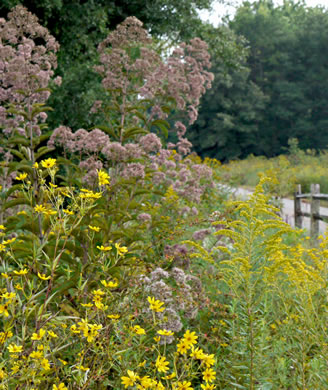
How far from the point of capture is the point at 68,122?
9.13 meters

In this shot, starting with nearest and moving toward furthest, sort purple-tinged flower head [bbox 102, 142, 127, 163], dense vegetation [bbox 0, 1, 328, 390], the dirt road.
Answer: dense vegetation [bbox 0, 1, 328, 390], purple-tinged flower head [bbox 102, 142, 127, 163], the dirt road

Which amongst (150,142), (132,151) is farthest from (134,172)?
(150,142)

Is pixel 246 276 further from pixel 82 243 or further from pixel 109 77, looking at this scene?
pixel 109 77

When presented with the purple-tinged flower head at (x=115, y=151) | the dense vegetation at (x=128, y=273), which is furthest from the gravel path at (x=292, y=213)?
the purple-tinged flower head at (x=115, y=151)

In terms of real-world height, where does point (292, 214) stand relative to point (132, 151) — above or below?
below

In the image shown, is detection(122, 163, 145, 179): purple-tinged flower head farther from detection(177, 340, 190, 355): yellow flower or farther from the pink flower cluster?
detection(177, 340, 190, 355): yellow flower

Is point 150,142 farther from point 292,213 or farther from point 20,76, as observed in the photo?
point 292,213

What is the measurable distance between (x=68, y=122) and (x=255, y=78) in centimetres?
3491

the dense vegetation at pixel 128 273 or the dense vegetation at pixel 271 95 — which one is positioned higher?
the dense vegetation at pixel 271 95

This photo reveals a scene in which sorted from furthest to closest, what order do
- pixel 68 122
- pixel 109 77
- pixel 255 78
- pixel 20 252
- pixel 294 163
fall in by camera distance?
pixel 255 78 < pixel 294 163 < pixel 68 122 < pixel 109 77 < pixel 20 252

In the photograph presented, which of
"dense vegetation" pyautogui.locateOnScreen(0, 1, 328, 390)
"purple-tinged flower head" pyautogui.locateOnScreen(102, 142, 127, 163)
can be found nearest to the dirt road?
"dense vegetation" pyautogui.locateOnScreen(0, 1, 328, 390)

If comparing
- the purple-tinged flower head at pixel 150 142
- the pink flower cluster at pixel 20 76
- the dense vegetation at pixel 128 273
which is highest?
the pink flower cluster at pixel 20 76

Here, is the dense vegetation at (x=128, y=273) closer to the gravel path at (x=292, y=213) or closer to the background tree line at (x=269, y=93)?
the gravel path at (x=292, y=213)

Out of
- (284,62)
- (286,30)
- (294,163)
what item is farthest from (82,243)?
Result: (286,30)
